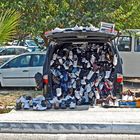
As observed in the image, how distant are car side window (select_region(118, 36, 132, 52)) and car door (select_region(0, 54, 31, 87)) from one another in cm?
369

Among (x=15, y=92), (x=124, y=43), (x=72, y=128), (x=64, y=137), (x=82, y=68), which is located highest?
(x=124, y=43)

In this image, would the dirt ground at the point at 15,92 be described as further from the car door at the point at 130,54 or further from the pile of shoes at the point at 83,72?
the pile of shoes at the point at 83,72

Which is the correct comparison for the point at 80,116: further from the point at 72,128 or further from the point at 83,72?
the point at 83,72

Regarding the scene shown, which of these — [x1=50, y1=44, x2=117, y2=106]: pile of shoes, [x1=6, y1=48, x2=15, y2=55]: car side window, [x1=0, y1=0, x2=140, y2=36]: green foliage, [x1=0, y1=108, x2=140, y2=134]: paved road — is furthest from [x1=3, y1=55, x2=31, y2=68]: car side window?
[x1=0, y1=108, x2=140, y2=134]: paved road

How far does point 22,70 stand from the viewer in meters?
13.3

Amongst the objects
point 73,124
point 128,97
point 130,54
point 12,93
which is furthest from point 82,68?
point 130,54

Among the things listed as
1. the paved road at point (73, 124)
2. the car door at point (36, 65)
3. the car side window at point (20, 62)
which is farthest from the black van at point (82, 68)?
the car side window at point (20, 62)

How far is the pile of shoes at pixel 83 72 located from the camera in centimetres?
796

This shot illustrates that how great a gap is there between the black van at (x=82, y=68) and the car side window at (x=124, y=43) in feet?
22.2

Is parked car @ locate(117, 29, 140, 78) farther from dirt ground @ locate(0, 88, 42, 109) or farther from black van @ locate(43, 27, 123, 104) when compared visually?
black van @ locate(43, 27, 123, 104)

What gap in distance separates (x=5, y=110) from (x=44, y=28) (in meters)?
4.19

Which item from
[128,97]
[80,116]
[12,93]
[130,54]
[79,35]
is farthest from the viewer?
[130,54]

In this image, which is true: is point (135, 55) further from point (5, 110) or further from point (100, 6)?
point (5, 110)

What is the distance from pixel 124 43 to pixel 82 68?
7.13 metres
